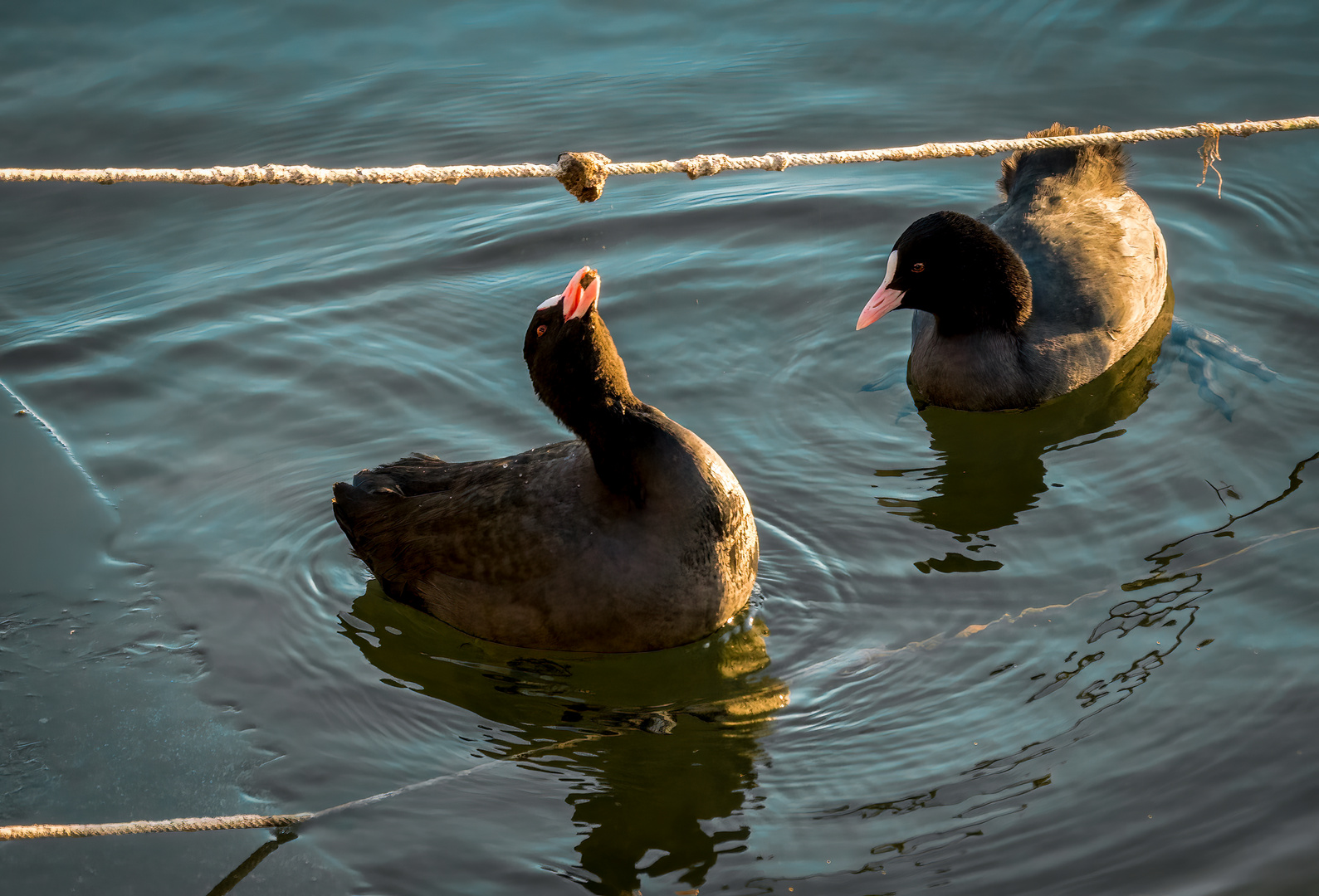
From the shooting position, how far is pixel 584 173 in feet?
12.6

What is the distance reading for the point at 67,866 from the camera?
3.66 m

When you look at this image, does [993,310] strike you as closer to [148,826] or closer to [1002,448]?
[1002,448]

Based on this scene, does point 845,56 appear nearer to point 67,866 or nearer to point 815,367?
point 815,367

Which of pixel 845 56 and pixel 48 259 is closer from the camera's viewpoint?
pixel 48 259

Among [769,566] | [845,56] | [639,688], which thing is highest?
[845,56]

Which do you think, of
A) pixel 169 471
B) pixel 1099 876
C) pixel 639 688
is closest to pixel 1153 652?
pixel 1099 876

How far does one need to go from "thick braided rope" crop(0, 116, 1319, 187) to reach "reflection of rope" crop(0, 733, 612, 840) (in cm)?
166

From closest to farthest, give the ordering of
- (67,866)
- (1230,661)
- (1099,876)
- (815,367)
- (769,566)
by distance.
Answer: (1099,876) < (67,866) < (1230,661) < (769,566) < (815,367)

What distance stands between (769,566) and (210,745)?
2.00m

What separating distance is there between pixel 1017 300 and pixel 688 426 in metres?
1.55

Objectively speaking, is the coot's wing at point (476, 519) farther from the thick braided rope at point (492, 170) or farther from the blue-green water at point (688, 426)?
the thick braided rope at point (492, 170)

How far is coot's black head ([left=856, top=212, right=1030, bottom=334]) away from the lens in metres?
5.62

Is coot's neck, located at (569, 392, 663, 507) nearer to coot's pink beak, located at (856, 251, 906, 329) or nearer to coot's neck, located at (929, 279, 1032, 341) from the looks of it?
coot's pink beak, located at (856, 251, 906, 329)

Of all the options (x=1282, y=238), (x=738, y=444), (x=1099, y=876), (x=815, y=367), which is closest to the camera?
(x=1099, y=876)
